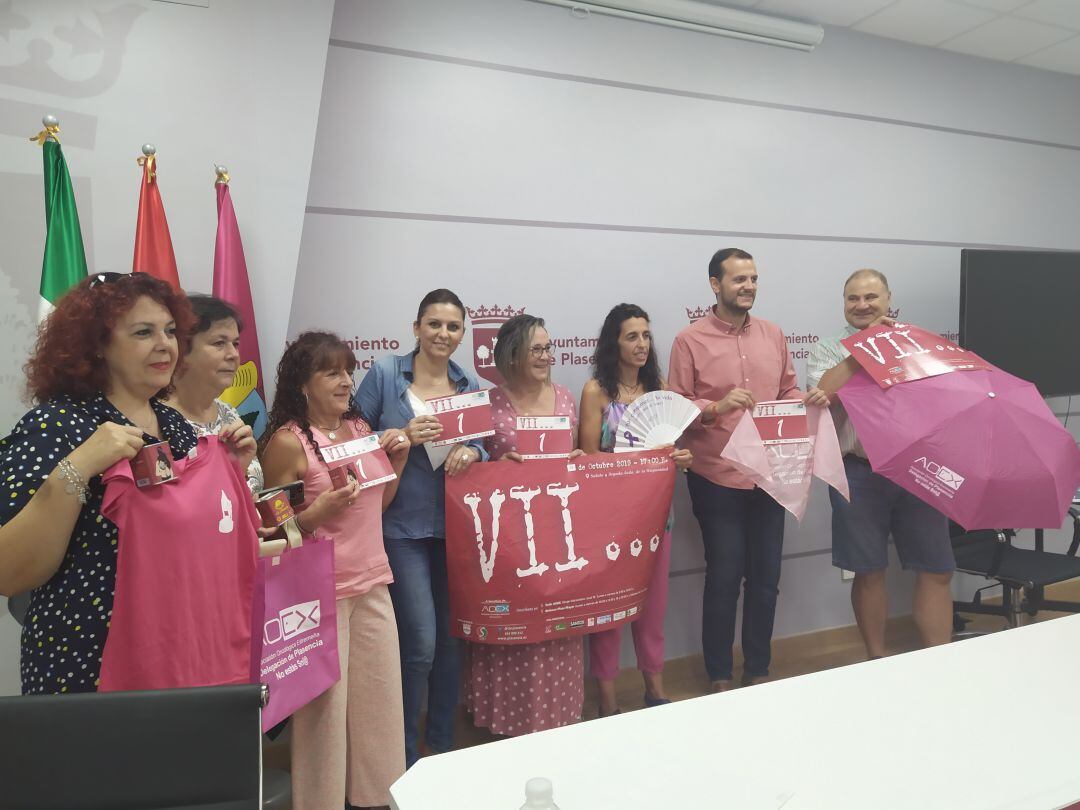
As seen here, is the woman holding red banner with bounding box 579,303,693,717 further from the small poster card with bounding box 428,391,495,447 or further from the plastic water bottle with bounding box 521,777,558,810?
the plastic water bottle with bounding box 521,777,558,810

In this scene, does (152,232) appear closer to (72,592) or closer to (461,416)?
(461,416)

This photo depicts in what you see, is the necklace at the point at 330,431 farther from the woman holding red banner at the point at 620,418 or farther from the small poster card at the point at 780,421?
the small poster card at the point at 780,421

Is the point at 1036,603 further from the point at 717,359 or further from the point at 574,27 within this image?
the point at 574,27

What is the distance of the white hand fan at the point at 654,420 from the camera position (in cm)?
268

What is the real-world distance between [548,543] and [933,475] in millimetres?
1443

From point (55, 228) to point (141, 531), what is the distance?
4.14 ft

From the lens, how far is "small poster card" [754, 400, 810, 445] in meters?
2.76

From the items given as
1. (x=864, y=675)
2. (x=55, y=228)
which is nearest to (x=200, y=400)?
(x=55, y=228)

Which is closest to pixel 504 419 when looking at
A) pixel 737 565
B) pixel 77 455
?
pixel 737 565

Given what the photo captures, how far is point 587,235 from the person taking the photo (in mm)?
3305

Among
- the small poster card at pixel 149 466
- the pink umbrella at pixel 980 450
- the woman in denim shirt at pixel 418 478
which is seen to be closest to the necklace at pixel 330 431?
the woman in denim shirt at pixel 418 478

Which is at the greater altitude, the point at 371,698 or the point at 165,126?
the point at 165,126

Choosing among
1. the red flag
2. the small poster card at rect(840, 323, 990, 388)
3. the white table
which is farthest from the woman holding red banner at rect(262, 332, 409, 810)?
the small poster card at rect(840, 323, 990, 388)

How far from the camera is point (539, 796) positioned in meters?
0.89
